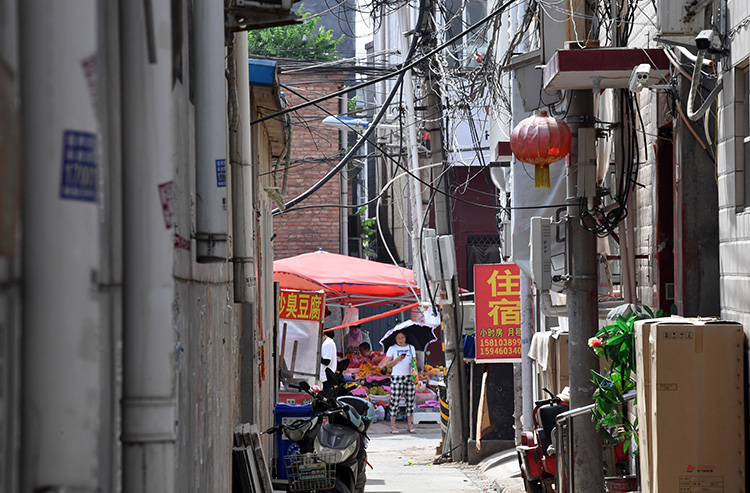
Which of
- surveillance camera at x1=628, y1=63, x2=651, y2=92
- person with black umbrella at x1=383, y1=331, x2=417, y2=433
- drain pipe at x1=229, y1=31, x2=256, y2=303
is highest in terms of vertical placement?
surveillance camera at x1=628, y1=63, x2=651, y2=92

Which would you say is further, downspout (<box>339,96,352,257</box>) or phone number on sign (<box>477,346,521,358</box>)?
downspout (<box>339,96,352,257</box>)

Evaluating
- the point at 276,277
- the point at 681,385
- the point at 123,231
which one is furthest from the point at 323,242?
the point at 123,231

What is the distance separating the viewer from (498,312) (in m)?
14.1

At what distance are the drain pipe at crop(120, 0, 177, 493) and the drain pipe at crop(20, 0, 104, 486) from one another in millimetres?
312

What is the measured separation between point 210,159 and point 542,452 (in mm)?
6751

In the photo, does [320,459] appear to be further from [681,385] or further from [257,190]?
[681,385]

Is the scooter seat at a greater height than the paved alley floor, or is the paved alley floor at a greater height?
the scooter seat

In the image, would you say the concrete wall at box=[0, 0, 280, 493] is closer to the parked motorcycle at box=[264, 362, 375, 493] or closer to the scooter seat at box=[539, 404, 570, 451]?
the parked motorcycle at box=[264, 362, 375, 493]

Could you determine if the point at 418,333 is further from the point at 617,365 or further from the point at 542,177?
the point at 617,365

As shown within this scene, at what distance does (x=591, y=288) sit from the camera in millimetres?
8539

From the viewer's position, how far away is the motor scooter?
364 inches

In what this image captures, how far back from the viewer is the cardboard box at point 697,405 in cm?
582

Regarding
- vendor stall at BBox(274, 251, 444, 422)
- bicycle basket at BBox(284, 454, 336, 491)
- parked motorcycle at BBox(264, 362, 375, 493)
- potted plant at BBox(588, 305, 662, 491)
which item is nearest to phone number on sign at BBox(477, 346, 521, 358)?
vendor stall at BBox(274, 251, 444, 422)

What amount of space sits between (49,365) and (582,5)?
808 cm
